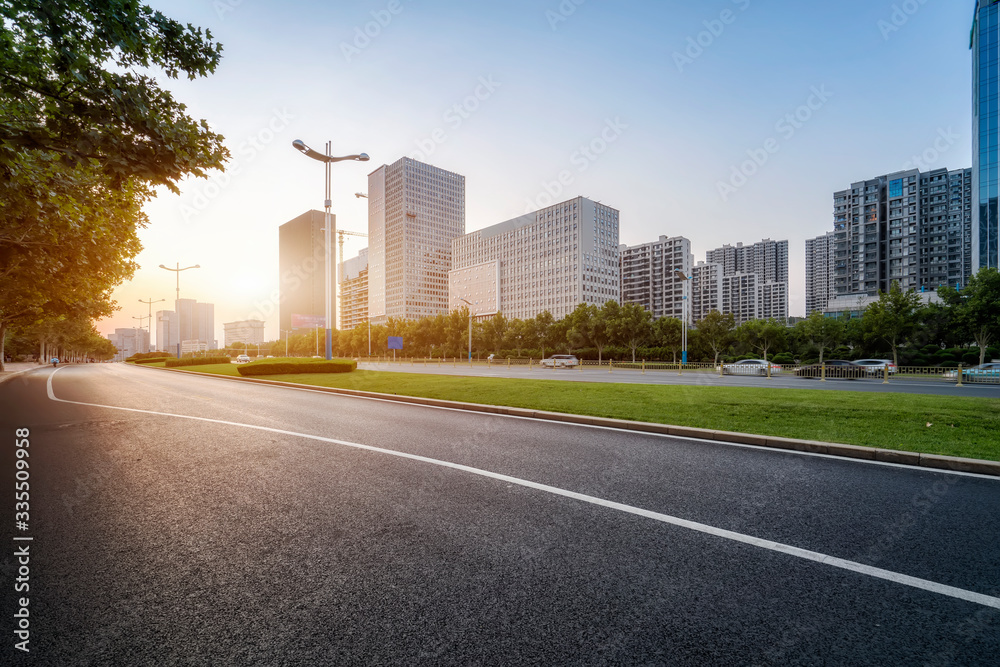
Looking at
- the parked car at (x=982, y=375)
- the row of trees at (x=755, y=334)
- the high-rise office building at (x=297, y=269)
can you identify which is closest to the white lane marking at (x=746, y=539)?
the parked car at (x=982, y=375)

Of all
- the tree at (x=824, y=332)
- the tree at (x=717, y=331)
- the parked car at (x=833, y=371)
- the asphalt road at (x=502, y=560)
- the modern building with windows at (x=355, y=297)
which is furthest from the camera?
the modern building with windows at (x=355, y=297)

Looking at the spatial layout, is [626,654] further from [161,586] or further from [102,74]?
[102,74]

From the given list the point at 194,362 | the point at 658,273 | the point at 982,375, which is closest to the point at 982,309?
the point at 982,375

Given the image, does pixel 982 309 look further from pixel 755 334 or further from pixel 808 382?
pixel 808 382

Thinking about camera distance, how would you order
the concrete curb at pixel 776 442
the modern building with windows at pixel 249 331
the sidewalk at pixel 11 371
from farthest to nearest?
the modern building with windows at pixel 249 331
the sidewalk at pixel 11 371
the concrete curb at pixel 776 442

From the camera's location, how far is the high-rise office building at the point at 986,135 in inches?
2697

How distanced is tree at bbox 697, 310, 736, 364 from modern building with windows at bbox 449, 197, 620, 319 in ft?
238

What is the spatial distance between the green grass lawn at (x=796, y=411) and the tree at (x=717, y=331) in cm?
4273

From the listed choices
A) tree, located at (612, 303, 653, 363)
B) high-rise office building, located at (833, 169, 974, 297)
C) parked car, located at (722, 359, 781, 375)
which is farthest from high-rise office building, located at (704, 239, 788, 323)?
parked car, located at (722, 359, 781, 375)

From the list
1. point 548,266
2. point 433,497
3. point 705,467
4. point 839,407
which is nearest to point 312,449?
point 433,497

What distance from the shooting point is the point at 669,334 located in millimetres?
55156

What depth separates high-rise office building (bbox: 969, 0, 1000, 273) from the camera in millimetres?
68500

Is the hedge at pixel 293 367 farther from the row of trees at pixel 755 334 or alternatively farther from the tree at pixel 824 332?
the tree at pixel 824 332

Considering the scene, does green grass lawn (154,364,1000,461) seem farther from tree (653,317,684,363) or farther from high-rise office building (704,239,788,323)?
high-rise office building (704,239,788,323)
